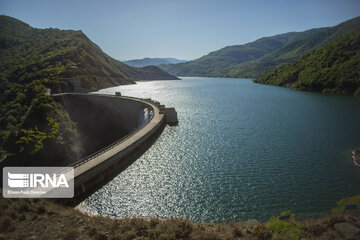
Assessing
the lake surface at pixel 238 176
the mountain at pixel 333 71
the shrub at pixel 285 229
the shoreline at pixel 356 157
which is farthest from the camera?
the mountain at pixel 333 71

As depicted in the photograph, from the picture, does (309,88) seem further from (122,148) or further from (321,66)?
(122,148)

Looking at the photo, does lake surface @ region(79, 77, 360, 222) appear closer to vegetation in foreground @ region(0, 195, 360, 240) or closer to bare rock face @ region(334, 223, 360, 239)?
vegetation in foreground @ region(0, 195, 360, 240)

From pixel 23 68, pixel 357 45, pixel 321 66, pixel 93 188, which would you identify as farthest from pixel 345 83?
pixel 23 68

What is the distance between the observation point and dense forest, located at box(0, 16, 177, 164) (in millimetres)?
46312

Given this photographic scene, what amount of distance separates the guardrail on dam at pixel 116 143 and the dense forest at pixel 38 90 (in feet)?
36.8

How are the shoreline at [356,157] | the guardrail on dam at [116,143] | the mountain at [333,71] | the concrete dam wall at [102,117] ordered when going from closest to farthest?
1. the guardrail on dam at [116,143]
2. the shoreline at [356,157]
3. the concrete dam wall at [102,117]
4. the mountain at [333,71]

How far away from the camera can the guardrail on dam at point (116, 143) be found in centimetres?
2180

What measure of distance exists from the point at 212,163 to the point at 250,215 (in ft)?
36.1

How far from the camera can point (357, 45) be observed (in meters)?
117

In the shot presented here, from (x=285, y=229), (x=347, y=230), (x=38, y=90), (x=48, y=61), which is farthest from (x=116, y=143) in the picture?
(x=48, y=61)

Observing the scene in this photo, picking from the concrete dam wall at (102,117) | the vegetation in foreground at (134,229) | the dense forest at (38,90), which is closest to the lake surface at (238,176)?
the vegetation in foreground at (134,229)

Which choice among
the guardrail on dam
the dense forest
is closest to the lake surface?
the guardrail on dam

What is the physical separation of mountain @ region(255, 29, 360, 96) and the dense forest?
368 feet

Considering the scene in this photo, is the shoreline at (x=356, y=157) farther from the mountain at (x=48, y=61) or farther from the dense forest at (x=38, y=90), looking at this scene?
the mountain at (x=48, y=61)
